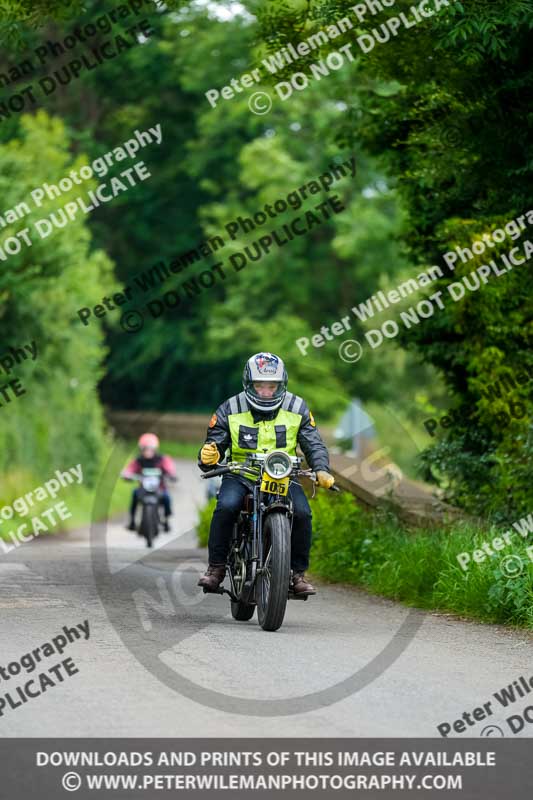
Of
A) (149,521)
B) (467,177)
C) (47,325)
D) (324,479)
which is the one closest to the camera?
(324,479)

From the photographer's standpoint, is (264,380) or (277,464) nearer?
(277,464)

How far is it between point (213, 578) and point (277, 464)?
3.62ft

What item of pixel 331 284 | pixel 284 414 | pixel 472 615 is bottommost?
pixel 472 615

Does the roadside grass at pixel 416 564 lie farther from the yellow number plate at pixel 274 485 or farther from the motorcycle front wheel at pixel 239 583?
the yellow number plate at pixel 274 485

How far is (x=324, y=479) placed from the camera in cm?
1106

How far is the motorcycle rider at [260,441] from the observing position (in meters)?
11.2

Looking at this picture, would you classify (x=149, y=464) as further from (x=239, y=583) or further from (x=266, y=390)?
(x=266, y=390)

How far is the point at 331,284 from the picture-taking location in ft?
175

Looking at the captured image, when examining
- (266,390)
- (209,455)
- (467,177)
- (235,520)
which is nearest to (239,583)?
(235,520)

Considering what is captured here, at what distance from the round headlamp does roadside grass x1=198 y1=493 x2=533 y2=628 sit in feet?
6.15

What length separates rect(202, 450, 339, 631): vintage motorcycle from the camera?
1059 cm

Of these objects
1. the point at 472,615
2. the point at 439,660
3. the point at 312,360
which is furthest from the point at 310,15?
the point at 312,360
